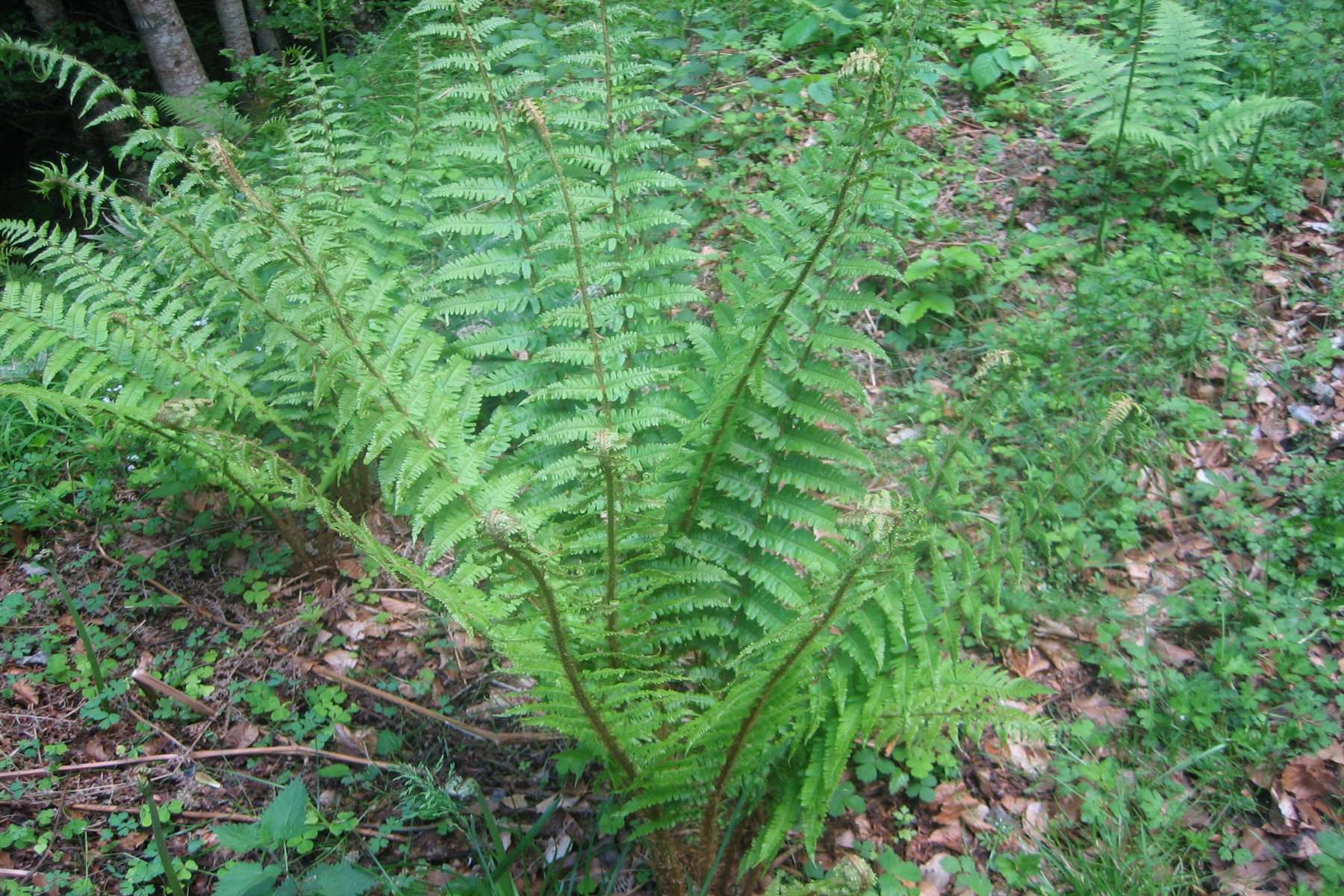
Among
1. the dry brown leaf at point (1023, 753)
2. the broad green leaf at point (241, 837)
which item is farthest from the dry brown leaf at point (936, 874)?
the broad green leaf at point (241, 837)

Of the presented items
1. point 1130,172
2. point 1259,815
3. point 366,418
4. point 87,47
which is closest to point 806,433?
point 366,418

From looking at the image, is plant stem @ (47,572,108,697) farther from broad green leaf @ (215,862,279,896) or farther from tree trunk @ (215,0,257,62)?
tree trunk @ (215,0,257,62)

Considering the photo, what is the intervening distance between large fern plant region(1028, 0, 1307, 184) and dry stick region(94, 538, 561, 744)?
3404mm

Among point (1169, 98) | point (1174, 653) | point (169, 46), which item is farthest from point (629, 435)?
point (169, 46)

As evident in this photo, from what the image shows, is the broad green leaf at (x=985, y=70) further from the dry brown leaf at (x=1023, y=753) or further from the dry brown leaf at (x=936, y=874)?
the dry brown leaf at (x=936, y=874)

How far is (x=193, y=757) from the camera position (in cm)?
258

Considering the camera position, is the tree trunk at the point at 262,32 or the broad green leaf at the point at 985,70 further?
the tree trunk at the point at 262,32

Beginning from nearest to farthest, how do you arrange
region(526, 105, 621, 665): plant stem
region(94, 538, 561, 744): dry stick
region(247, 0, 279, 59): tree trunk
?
region(526, 105, 621, 665): plant stem → region(94, 538, 561, 744): dry stick → region(247, 0, 279, 59): tree trunk

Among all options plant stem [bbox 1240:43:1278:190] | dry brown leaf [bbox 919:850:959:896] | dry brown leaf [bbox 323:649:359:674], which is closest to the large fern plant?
plant stem [bbox 1240:43:1278:190]

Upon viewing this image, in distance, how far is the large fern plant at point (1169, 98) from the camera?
383 centimetres

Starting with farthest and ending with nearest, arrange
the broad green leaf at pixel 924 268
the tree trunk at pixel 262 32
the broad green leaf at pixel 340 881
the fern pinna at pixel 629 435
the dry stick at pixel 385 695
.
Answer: the tree trunk at pixel 262 32 → the broad green leaf at pixel 924 268 → the dry stick at pixel 385 695 → the broad green leaf at pixel 340 881 → the fern pinna at pixel 629 435

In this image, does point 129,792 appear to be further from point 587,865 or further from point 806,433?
point 806,433

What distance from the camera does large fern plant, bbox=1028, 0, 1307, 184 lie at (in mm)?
3834

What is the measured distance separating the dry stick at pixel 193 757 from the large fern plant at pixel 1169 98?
383 cm
